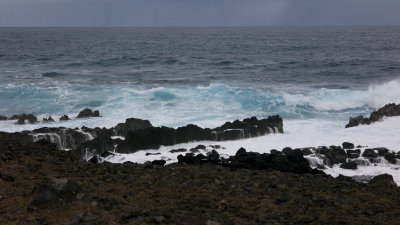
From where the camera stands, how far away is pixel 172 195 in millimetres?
8516

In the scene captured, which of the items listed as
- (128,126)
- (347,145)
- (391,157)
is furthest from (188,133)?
(391,157)

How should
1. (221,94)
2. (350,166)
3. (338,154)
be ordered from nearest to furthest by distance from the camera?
(350,166), (338,154), (221,94)

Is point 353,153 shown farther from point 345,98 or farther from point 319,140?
point 345,98

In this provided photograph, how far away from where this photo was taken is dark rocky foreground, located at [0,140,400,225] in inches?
282

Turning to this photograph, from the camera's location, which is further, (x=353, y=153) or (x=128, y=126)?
(x=128, y=126)

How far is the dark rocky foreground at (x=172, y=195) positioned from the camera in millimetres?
7168

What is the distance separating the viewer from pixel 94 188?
27.8 ft

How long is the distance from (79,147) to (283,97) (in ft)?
65.8

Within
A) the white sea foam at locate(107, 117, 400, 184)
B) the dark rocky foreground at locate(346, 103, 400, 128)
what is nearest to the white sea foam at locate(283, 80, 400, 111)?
the dark rocky foreground at locate(346, 103, 400, 128)

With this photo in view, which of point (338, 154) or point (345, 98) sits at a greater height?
point (345, 98)

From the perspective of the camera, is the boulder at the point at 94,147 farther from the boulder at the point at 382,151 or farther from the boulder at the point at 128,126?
the boulder at the point at 382,151

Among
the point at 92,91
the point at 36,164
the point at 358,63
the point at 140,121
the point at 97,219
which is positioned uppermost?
the point at 358,63

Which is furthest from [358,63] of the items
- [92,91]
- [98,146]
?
[98,146]

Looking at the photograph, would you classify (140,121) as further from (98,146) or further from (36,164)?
(36,164)
